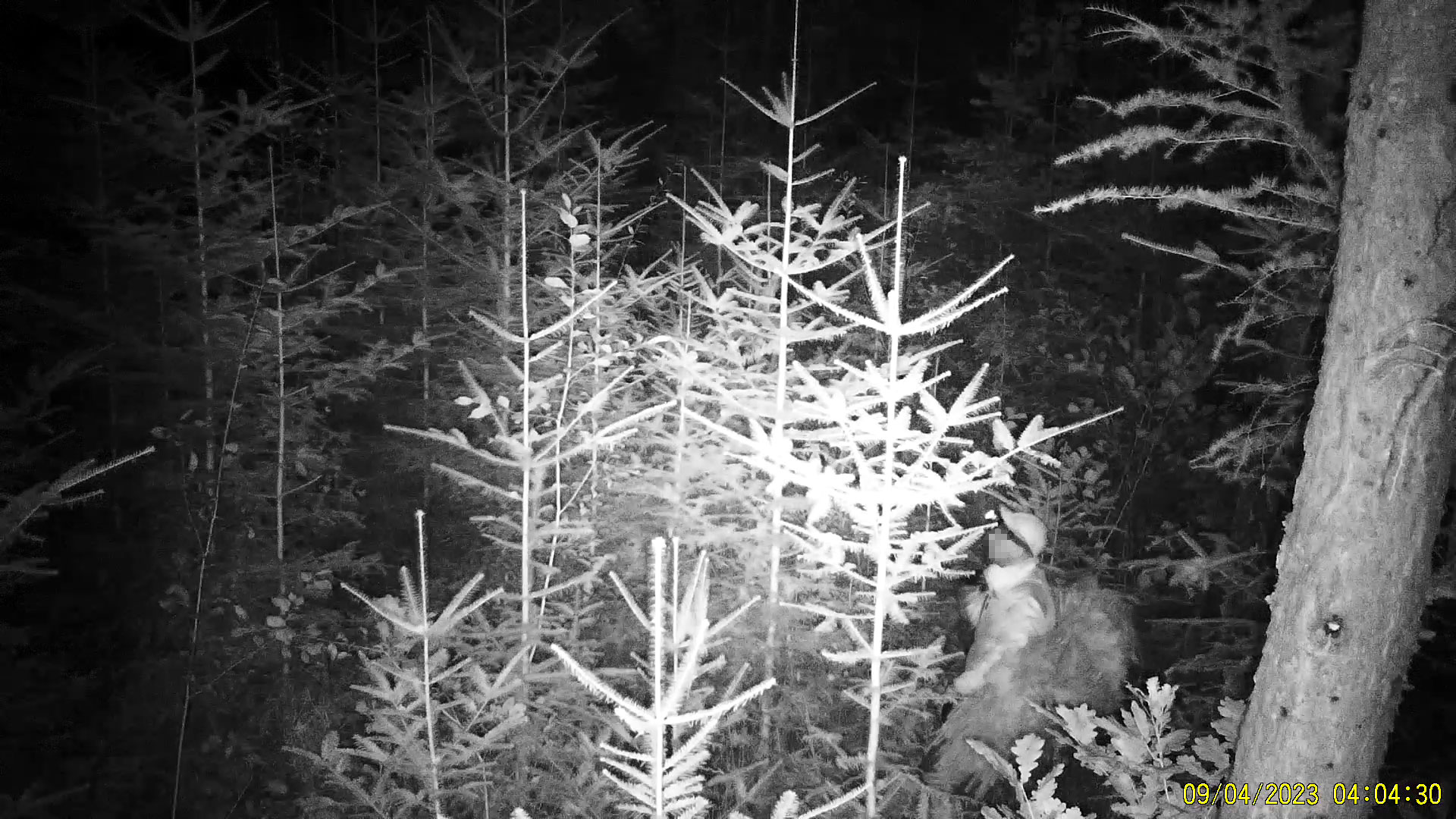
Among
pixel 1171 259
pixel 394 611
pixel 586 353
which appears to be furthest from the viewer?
pixel 1171 259

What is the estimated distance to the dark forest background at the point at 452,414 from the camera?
5.88 m

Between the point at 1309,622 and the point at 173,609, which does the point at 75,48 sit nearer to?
the point at 173,609

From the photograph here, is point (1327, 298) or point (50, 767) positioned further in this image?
point (50, 767)

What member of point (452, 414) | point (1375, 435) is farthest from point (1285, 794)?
point (452, 414)

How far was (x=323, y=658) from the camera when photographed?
885cm

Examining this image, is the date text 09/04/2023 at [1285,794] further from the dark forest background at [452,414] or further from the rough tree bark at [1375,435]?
the dark forest background at [452,414]

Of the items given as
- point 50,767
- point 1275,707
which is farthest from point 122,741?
point 1275,707

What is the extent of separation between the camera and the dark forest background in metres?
5.88

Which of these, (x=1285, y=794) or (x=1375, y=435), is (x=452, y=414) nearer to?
(x=1285, y=794)

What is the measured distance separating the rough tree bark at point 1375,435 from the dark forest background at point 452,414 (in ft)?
1.81

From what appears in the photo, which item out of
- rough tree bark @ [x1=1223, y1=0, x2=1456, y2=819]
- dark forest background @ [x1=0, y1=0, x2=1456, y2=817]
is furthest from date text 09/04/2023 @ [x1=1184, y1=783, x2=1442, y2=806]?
dark forest background @ [x1=0, y1=0, x2=1456, y2=817]

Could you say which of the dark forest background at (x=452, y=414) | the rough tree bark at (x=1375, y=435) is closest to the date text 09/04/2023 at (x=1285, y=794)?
the rough tree bark at (x=1375, y=435)

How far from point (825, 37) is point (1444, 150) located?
2161cm

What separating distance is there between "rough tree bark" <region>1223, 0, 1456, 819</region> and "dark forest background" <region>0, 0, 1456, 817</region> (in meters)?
0.55
